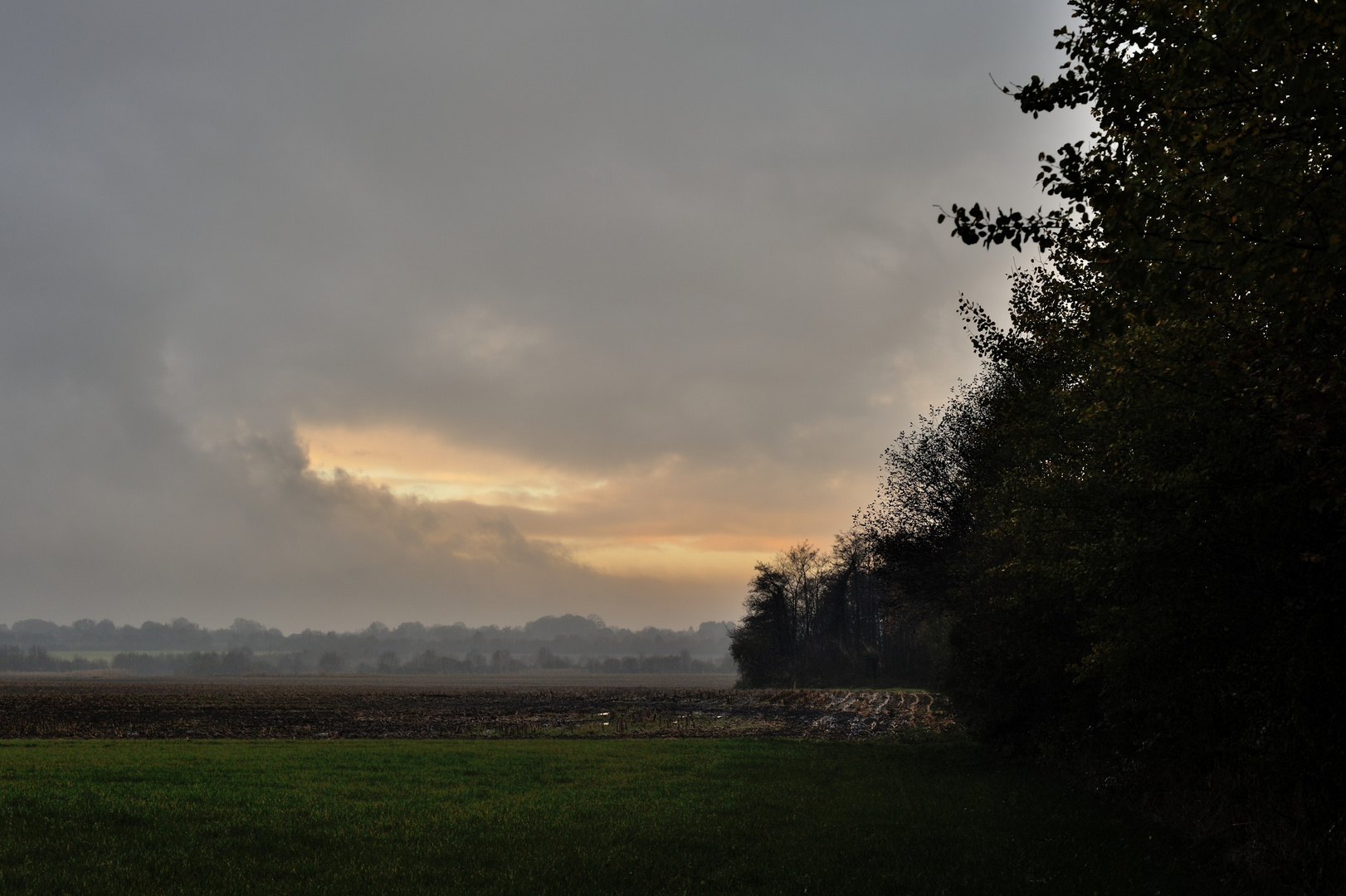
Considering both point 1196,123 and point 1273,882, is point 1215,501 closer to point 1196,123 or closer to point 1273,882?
point 1273,882

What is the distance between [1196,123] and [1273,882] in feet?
41.2

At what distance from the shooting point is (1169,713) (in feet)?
62.9

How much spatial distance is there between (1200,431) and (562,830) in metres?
15.9

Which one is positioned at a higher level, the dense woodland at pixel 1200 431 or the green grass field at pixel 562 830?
the dense woodland at pixel 1200 431

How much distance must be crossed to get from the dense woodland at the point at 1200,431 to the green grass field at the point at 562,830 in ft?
7.95

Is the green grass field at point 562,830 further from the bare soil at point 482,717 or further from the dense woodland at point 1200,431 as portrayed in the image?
the bare soil at point 482,717

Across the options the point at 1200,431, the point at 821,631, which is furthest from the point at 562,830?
the point at 821,631

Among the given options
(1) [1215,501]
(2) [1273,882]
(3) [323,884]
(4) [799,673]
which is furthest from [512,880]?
(4) [799,673]

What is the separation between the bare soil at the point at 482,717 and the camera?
51219mm

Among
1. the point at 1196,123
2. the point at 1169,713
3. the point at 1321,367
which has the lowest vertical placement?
the point at 1169,713

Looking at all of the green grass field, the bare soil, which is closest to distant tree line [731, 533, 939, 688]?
the bare soil

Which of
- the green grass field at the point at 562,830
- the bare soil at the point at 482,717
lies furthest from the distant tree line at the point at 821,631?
the green grass field at the point at 562,830

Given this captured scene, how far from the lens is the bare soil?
5122 centimetres

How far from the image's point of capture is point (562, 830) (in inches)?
727
